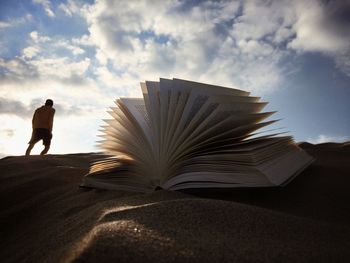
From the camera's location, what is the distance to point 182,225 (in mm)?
832

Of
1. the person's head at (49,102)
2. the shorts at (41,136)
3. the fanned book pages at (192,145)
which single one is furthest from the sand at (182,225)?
the person's head at (49,102)

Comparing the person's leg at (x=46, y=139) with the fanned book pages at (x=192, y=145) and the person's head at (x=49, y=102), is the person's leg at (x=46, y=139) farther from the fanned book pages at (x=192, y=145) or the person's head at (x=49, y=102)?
the fanned book pages at (x=192, y=145)

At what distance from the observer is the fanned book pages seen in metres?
1.33

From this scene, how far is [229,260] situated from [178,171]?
79 centimetres

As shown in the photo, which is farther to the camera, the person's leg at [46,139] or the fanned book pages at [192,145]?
the person's leg at [46,139]

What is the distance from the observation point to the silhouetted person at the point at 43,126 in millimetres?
5932

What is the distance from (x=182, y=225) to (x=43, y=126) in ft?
18.8

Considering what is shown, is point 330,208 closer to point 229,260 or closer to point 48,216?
point 229,260

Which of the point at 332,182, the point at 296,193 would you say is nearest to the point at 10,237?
the point at 296,193

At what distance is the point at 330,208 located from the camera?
4.10ft

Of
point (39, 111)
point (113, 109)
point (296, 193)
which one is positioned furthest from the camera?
point (39, 111)

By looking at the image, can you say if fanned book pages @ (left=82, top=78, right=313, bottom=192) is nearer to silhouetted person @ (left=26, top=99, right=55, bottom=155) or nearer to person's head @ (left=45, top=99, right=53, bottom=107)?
silhouetted person @ (left=26, top=99, right=55, bottom=155)

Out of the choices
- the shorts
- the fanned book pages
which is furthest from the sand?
the shorts

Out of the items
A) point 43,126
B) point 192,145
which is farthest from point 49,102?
point 192,145
